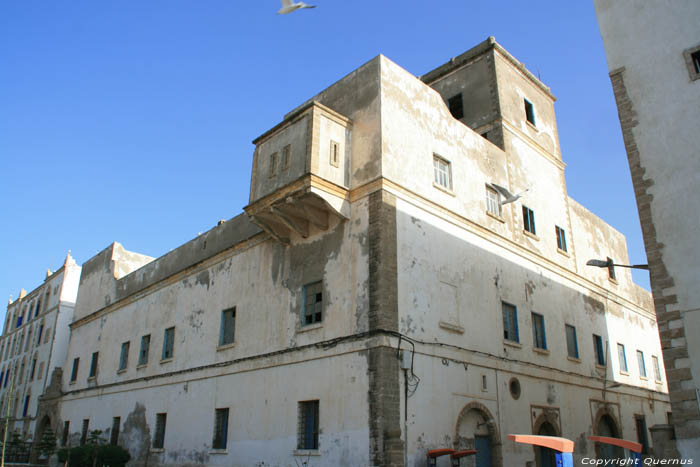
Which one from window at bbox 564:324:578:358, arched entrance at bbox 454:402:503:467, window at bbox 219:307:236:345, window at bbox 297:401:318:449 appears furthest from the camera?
window at bbox 564:324:578:358

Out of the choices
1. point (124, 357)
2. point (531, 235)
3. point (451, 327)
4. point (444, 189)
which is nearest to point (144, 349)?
point (124, 357)

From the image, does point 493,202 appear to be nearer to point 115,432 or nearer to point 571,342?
point 571,342

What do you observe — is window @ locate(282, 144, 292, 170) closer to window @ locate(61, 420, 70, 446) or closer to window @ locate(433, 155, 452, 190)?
window @ locate(433, 155, 452, 190)

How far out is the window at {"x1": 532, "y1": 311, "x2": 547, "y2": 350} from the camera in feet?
64.5

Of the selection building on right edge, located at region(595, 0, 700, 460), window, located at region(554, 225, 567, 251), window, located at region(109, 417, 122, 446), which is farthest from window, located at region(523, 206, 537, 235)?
window, located at region(109, 417, 122, 446)

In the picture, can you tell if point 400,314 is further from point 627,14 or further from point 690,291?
point 627,14

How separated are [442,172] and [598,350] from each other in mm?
10858

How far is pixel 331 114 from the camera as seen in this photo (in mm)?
17031

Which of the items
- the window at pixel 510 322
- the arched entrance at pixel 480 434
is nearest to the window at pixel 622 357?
the window at pixel 510 322

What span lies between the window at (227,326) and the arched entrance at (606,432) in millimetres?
13476

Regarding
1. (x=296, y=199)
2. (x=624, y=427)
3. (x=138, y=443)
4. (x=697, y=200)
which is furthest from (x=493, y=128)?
(x=138, y=443)

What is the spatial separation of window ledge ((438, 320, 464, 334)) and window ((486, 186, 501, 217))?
198 inches

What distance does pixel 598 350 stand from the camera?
23094 millimetres

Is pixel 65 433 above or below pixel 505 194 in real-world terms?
below
